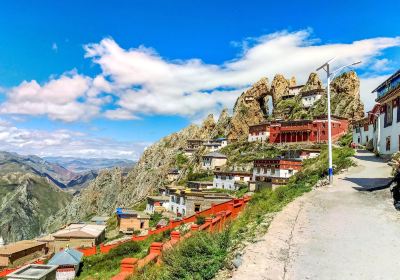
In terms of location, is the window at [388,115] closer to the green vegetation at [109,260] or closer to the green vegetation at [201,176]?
the green vegetation at [109,260]

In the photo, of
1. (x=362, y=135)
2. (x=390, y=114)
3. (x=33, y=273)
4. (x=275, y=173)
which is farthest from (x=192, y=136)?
(x=33, y=273)

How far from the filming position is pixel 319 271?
10.3 meters

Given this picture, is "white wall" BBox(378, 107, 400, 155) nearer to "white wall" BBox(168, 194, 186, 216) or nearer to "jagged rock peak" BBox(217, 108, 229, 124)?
"white wall" BBox(168, 194, 186, 216)

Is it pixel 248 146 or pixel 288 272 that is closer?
pixel 288 272

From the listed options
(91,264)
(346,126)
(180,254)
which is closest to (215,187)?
(346,126)

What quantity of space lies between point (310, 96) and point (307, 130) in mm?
29445

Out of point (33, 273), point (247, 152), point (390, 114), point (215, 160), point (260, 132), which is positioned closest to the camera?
point (33, 273)

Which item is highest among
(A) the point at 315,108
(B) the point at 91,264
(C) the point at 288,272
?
(A) the point at 315,108

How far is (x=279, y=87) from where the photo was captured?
130250 mm

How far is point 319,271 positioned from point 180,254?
13.2ft

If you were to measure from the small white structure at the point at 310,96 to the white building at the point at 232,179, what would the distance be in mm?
46944

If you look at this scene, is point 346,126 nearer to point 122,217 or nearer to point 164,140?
point 122,217

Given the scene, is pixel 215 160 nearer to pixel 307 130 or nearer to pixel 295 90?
pixel 307 130

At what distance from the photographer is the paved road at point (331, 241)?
10.3 metres
